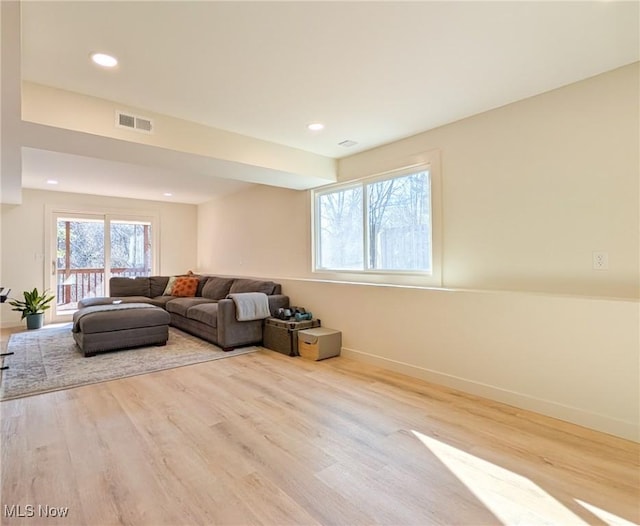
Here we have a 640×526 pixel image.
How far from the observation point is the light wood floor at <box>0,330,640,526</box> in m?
1.58

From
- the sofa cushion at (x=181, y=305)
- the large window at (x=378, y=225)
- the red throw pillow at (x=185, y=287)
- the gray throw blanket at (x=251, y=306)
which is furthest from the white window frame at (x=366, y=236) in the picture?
the red throw pillow at (x=185, y=287)

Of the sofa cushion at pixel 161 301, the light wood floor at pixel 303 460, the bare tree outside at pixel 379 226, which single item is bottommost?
the light wood floor at pixel 303 460

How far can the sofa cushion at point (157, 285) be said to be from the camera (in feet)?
21.8

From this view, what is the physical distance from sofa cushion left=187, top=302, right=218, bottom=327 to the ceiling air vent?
2.36m

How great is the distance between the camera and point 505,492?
5.57 ft

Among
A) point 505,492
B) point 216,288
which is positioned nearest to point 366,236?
point 505,492

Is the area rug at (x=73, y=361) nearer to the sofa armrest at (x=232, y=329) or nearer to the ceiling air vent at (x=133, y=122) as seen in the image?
the sofa armrest at (x=232, y=329)

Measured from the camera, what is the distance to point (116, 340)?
4.19 m

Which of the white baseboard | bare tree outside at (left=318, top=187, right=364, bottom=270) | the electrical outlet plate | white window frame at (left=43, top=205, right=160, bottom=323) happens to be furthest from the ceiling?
white window frame at (left=43, top=205, right=160, bottom=323)

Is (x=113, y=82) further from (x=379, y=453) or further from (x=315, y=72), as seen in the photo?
(x=379, y=453)

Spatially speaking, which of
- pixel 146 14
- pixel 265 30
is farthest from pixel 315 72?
pixel 146 14

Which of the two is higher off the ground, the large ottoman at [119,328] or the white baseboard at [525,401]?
the large ottoman at [119,328]

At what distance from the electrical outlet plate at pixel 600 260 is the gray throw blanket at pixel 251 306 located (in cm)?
340

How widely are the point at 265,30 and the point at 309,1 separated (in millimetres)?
333
